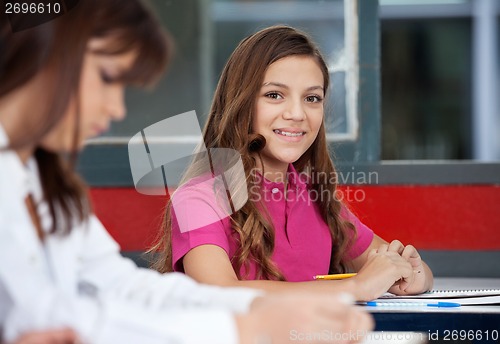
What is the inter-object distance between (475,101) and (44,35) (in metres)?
4.91

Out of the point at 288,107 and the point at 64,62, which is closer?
the point at 64,62

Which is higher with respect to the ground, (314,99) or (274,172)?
(314,99)

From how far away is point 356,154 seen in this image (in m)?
2.50

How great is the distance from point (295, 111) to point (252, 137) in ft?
0.36

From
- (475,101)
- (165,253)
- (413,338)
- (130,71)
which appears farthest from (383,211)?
(475,101)

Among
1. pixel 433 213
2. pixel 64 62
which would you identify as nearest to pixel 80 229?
pixel 64 62

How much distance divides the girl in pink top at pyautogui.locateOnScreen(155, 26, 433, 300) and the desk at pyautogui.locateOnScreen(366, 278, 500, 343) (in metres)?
0.23

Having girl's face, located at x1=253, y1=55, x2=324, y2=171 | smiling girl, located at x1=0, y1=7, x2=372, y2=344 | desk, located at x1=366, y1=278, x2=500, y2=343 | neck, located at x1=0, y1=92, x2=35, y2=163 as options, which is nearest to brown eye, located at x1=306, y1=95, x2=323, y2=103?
girl's face, located at x1=253, y1=55, x2=324, y2=171

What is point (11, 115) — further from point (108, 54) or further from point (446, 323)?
point (446, 323)

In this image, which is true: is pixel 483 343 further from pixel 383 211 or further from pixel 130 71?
pixel 383 211

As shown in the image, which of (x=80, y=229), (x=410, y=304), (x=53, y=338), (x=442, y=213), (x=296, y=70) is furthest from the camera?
(x=442, y=213)

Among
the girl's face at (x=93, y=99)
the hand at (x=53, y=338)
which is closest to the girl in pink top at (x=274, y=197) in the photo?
the girl's face at (x=93, y=99)

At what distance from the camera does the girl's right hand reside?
61.4 inches

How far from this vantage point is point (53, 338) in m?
0.85
